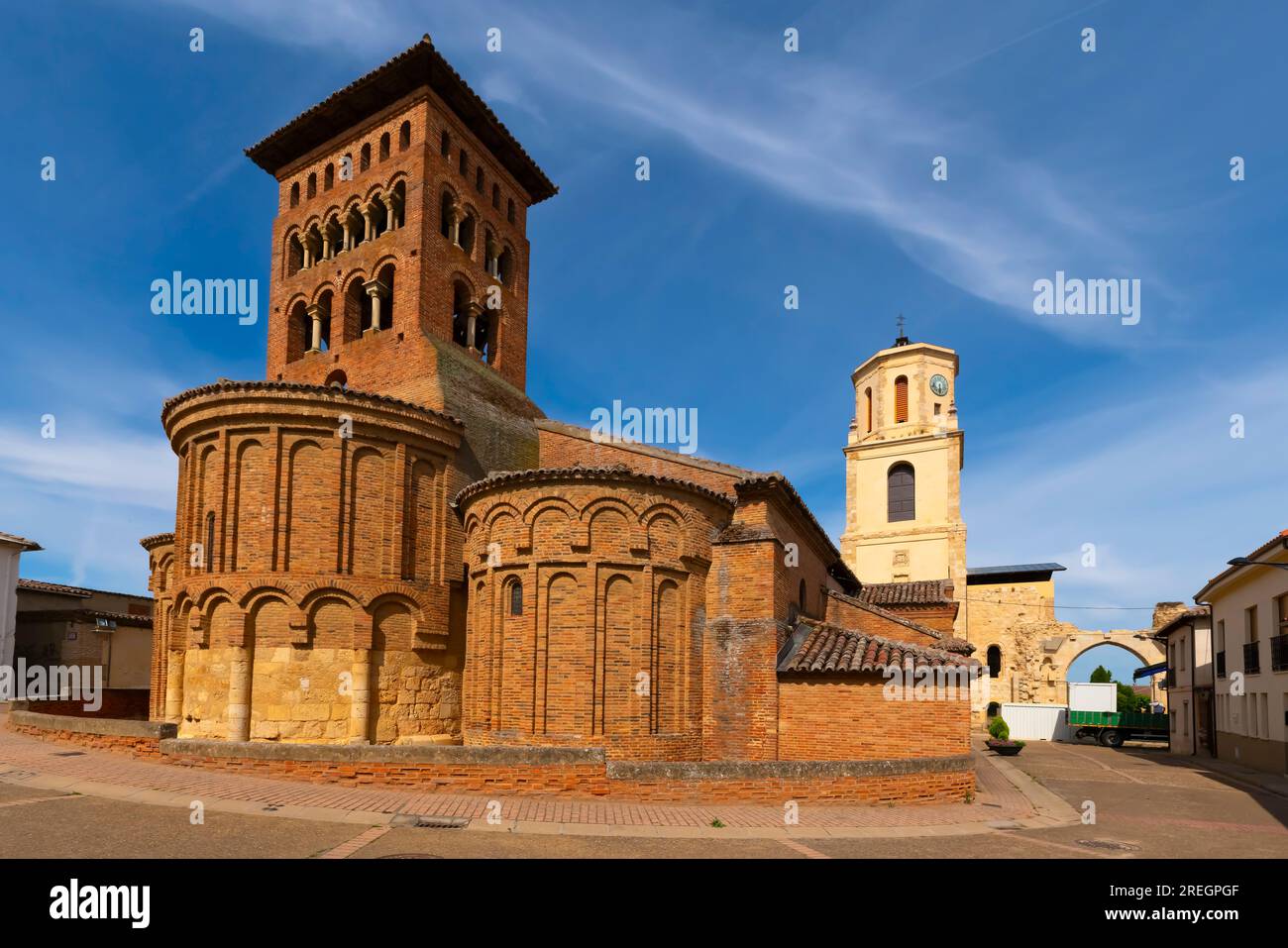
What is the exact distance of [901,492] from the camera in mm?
42219

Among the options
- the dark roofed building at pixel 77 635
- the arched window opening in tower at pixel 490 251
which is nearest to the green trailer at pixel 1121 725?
the arched window opening in tower at pixel 490 251

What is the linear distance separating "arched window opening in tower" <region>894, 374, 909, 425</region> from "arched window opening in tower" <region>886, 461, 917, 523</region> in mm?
2491

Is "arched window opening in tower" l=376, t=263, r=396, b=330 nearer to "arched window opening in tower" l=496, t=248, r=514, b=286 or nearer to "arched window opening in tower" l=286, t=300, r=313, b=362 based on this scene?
"arched window opening in tower" l=286, t=300, r=313, b=362

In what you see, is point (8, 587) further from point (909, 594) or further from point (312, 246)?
point (909, 594)

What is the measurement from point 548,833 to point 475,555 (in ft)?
28.5

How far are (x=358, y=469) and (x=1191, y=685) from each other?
34634mm

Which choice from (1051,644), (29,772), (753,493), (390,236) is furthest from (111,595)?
(1051,644)

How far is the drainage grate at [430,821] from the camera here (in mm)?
10711

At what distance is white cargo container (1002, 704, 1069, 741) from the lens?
39250mm

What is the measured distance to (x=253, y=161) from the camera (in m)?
28.6

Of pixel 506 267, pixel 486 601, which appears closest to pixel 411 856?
pixel 486 601

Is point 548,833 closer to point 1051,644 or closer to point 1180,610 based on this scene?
point 1051,644

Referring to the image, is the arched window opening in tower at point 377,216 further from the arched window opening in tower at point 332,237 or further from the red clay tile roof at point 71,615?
the red clay tile roof at point 71,615

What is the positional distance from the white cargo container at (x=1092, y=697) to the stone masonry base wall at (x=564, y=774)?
31.0 metres
